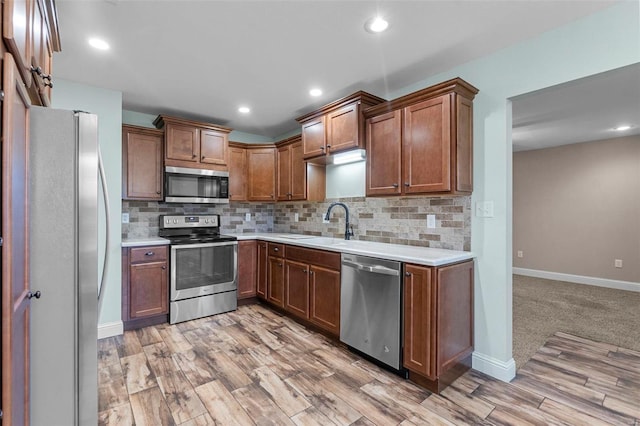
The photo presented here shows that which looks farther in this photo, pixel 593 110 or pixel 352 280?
pixel 593 110

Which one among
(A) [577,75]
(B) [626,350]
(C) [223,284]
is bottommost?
→ (B) [626,350]

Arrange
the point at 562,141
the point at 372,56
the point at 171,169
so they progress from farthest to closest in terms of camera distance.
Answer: the point at 562,141 → the point at 171,169 → the point at 372,56

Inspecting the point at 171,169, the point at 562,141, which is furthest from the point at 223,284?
the point at 562,141

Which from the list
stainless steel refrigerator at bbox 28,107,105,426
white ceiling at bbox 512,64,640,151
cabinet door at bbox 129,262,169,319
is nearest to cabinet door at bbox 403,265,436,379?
white ceiling at bbox 512,64,640,151

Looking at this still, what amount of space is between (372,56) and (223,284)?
291 centimetres

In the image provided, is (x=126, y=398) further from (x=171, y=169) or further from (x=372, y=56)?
(x=372, y=56)

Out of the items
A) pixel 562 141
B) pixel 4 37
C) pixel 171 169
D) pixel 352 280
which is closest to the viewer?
pixel 4 37

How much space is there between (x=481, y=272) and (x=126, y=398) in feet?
8.77

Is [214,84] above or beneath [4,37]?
above

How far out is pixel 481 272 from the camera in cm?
239

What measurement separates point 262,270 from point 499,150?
287 cm

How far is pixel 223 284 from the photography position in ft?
12.0

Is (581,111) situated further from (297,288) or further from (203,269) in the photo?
(203,269)

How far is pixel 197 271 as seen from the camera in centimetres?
348
